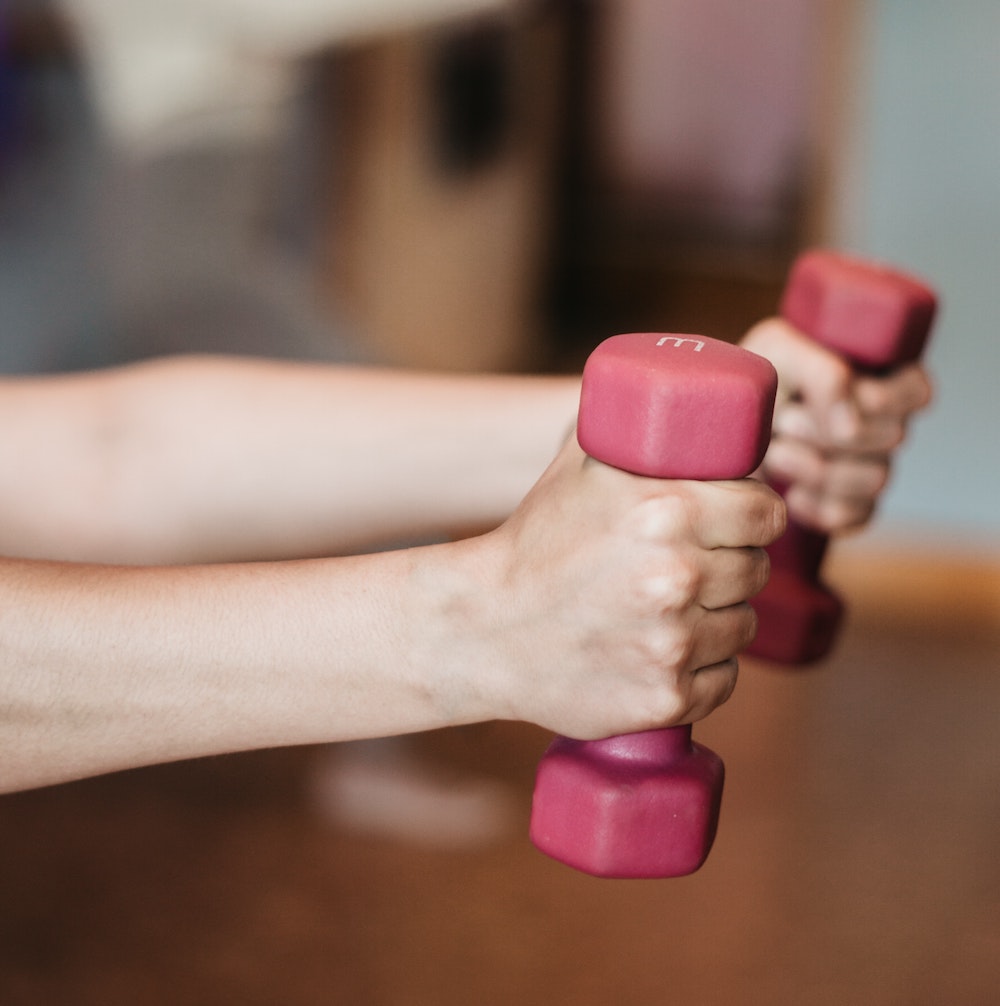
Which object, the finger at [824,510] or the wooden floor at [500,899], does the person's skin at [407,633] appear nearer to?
the finger at [824,510]

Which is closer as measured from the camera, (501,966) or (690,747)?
(690,747)

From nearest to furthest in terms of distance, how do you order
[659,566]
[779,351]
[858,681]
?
[659,566] < [779,351] < [858,681]

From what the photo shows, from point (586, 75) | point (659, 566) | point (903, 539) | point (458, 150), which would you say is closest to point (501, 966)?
point (659, 566)

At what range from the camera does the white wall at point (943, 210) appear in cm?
194

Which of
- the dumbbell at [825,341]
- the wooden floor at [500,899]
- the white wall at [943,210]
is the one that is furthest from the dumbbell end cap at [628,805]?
the white wall at [943,210]

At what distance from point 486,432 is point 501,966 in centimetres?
52

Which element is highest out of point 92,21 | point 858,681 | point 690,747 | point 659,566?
point 92,21

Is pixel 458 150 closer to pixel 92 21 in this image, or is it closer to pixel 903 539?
pixel 92 21

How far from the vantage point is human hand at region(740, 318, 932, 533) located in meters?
0.88

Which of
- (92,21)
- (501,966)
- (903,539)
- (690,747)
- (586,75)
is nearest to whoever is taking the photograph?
(690,747)

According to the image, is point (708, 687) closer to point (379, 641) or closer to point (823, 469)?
point (379, 641)

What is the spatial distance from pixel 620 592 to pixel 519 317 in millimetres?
3088

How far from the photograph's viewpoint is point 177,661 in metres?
0.57

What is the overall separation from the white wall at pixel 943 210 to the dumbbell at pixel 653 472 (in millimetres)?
1598
